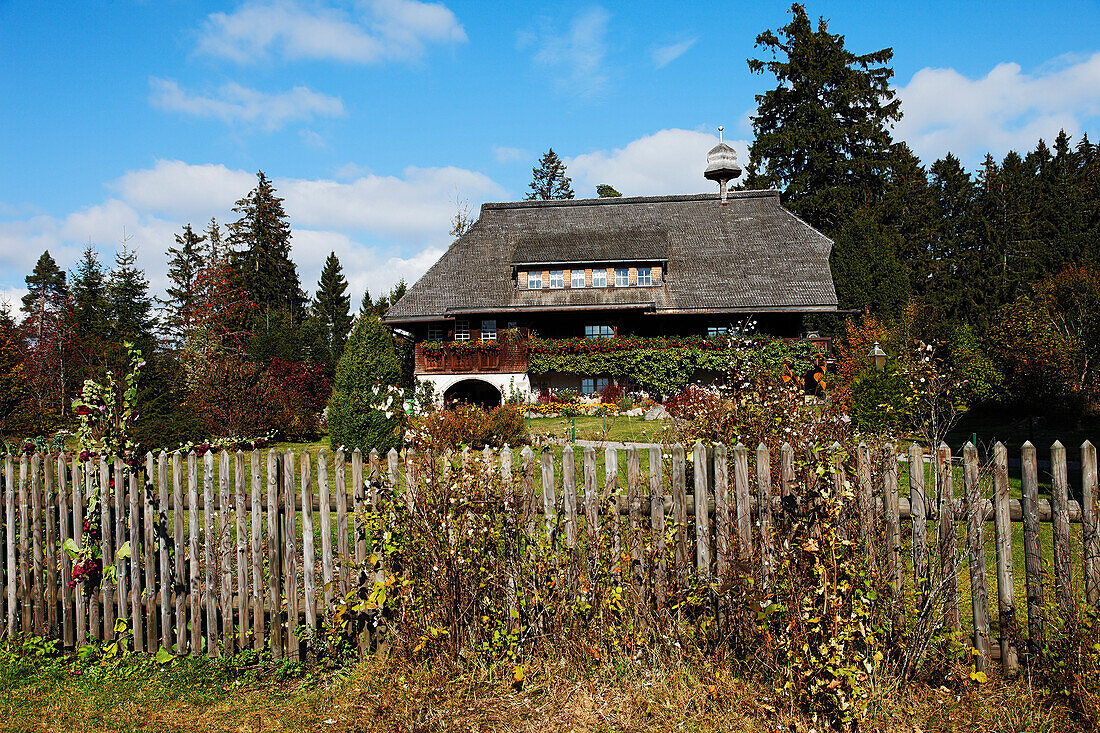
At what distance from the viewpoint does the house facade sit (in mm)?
25250

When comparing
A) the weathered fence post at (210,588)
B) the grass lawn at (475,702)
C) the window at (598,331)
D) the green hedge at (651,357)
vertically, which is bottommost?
the grass lawn at (475,702)

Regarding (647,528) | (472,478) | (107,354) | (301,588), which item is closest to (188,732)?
(301,588)

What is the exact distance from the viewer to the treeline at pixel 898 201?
27984 millimetres

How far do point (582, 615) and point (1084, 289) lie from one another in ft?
75.8

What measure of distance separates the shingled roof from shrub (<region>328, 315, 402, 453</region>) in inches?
413

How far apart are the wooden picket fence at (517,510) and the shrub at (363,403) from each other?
9.21m

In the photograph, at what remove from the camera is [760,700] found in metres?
3.64

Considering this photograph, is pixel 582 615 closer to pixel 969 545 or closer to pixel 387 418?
pixel 969 545

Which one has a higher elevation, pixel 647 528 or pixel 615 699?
pixel 647 528

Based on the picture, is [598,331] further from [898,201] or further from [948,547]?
[948,547]

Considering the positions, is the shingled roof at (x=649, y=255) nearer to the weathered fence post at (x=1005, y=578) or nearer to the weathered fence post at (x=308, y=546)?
the weathered fence post at (x=308, y=546)

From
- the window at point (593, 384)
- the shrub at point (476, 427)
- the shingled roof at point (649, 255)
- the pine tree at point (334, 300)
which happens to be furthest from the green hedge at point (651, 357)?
the pine tree at point (334, 300)

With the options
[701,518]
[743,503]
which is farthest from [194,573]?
[743,503]

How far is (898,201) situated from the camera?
33969mm
